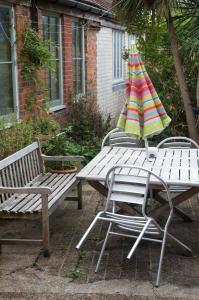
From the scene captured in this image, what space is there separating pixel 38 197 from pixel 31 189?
0.55 metres

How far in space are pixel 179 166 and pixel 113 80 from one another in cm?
986

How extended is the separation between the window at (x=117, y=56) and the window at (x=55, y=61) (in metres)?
5.75

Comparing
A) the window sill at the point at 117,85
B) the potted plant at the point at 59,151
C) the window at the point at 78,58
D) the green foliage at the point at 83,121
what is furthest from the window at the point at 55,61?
the window sill at the point at 117,85

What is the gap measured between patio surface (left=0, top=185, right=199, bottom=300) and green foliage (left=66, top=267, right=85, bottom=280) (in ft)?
0.06

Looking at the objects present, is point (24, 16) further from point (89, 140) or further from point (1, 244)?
point (1, 244)

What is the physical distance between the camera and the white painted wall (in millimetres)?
12191

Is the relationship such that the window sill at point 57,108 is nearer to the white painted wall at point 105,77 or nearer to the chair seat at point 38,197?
the chair seat at point 38,197

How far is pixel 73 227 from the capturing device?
5301 millimetres

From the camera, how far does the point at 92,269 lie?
166 inches

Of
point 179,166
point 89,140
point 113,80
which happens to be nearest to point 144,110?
point 179,166

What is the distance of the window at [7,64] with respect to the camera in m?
6.64

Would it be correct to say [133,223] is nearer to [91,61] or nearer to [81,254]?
[81,254]

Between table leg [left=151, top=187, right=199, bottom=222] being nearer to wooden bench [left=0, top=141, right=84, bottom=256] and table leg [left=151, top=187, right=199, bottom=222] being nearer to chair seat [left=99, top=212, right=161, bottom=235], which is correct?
chair seat [left=99, top=212, right=161, bottom=235]

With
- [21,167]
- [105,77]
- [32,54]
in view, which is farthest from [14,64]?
[105,77]
